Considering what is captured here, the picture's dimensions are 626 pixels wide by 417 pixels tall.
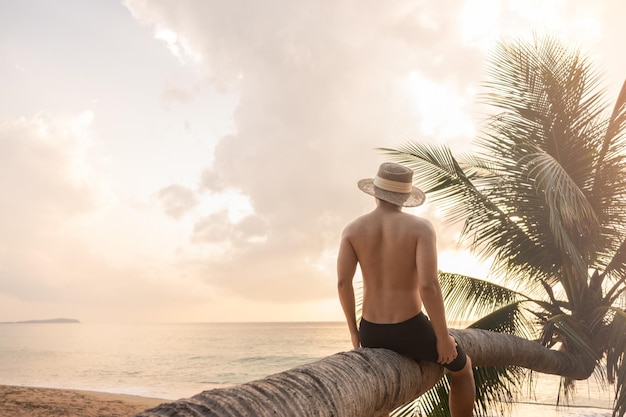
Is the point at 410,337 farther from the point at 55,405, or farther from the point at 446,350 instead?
the point at 55,405

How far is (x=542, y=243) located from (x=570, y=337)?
5.06 ft

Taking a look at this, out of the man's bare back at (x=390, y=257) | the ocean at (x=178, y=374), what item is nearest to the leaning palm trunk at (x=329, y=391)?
the man's bare back at (x=390, y=257)

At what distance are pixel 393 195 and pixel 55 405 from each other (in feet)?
54.3

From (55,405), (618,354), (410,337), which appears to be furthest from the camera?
(55,405)

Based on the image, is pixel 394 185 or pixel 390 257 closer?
pixel 390 257

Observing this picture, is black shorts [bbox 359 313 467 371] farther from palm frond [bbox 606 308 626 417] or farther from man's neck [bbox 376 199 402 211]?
palm frond [bbox 606 308 626 417]

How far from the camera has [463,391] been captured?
4.26 metres

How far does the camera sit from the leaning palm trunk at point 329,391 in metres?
2.18

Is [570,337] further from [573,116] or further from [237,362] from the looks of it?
[237,362]

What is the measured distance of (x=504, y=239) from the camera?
9133 mm

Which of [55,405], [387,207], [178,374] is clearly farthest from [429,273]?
[178,374]

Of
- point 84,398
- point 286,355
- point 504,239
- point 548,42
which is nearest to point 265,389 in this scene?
point 504,239

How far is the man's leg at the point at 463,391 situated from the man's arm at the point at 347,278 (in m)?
0.78

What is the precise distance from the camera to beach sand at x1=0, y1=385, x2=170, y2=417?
15448 millimetres
